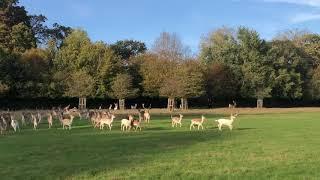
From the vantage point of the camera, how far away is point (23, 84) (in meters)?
79.7

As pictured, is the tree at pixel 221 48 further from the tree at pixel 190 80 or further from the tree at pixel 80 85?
the tree at pixel 80 85

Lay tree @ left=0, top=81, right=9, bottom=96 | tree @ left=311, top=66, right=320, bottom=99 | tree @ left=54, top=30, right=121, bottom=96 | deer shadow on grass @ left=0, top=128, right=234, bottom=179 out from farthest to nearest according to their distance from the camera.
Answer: tree @ left=311, top=66, right=320, bottom=99
tree @ left=54, top=30, right=121, bottom=96
tree @ left=0, top=81, right=9, bottom=96
deer shadow on grass @ left=0, top=128, right=234, bottom=179

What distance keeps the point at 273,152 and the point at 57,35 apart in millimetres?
101303

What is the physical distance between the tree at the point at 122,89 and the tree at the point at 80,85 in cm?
340

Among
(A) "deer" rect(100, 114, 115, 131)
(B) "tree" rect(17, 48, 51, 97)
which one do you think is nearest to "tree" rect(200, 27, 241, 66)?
(B) "tree" rect(17, 48, 51, 97)

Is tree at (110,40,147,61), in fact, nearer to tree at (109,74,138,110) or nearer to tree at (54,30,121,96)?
tree at (54,30,121,96)

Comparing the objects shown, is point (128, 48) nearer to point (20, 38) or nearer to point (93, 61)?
point (93, 61)

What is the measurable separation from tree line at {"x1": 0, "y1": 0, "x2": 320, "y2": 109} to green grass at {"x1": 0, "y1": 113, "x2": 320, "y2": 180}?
50.9 m

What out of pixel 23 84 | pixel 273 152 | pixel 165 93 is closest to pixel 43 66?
pixel 23 84

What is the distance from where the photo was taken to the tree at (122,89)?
83.6 m

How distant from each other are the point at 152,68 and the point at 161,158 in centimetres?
7047

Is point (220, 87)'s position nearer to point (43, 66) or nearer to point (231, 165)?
point (43, 66)

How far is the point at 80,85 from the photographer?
81500 millimetres

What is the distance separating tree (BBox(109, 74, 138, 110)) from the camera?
8362 cm
